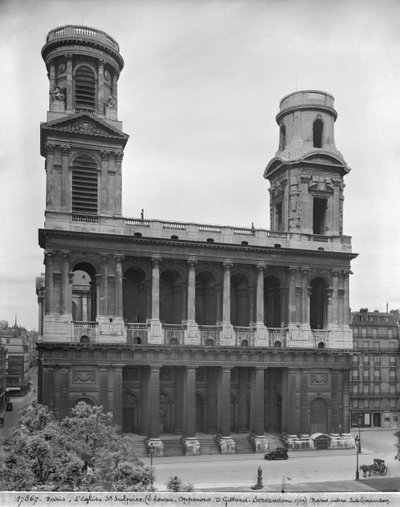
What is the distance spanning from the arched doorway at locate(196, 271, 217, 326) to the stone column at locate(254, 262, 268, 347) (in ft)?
13.2

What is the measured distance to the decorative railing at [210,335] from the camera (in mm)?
54219

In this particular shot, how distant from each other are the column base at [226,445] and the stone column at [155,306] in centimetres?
1013

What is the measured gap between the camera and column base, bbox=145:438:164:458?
164 ft

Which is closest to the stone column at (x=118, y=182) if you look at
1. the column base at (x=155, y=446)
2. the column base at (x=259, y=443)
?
the column base at (x=155, y=446)

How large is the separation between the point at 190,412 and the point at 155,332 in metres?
7.62

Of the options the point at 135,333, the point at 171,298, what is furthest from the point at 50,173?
the point at 171,298

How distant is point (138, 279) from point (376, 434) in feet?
107

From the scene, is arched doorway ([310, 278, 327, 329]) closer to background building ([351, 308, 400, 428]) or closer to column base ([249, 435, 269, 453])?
column base ([249, 435, 269, 453])

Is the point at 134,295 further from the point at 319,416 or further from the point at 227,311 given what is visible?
the point at 319,416

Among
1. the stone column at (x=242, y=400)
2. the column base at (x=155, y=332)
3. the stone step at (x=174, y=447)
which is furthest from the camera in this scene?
the stone column at (x=242, y=400)

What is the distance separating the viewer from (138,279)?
5553 cm

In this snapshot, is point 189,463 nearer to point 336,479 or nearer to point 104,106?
point 336,479

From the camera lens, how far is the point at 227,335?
2146 inches

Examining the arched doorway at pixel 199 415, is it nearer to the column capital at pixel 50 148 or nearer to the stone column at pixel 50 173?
the stone column at pixel 50 173
